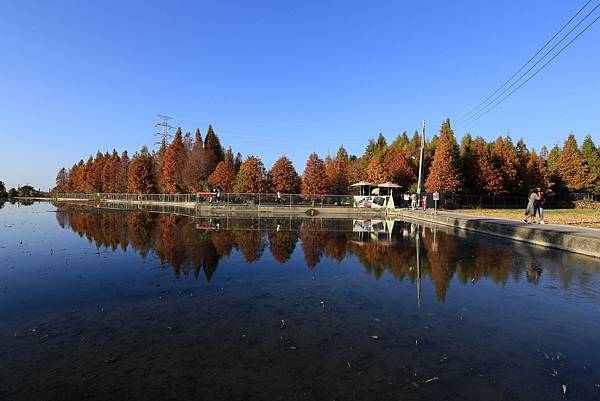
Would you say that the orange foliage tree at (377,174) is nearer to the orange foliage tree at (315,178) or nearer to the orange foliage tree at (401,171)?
the orange foliage tree at (401,171)

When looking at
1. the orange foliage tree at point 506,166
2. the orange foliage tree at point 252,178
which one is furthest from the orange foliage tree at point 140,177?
the orange foliage tree at point 506,166

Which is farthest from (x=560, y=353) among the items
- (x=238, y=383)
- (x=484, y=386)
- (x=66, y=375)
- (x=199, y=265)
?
(x=199, y=265)

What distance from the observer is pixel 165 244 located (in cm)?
1480

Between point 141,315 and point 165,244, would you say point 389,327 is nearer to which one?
point 141,315

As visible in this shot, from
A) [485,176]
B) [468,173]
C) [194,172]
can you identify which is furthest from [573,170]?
[194,172]

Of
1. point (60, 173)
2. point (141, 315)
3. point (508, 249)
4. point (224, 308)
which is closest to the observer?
point (141, 315)

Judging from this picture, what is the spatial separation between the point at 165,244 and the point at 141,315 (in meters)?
9.04

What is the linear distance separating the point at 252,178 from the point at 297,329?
48748 millimetres

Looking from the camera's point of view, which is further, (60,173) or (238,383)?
(60,173)

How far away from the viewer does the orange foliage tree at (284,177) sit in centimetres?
5334

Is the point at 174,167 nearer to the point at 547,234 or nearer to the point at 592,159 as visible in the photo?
the point at 547,234

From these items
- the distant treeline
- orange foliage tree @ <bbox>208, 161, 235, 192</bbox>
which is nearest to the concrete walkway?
the distant treeline

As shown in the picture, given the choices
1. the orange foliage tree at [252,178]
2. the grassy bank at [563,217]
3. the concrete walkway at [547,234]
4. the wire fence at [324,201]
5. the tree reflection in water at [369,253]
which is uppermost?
the orange foliage tree at [252,178]

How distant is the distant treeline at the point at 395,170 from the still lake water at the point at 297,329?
3955cm
